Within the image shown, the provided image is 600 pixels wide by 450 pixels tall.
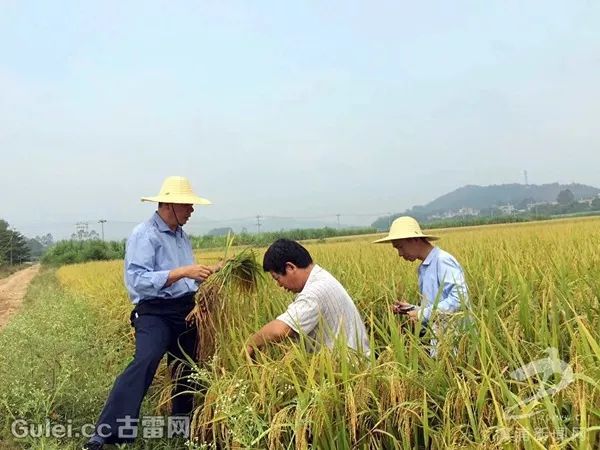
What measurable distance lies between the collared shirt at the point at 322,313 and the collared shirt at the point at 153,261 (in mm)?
878

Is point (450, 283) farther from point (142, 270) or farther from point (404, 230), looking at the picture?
point (142, 270)

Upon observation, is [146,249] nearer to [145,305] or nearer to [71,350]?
[145,305]

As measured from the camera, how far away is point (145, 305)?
3139 mm

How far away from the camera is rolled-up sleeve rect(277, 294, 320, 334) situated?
8.30 ft

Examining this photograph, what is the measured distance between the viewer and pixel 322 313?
2619 millimetres

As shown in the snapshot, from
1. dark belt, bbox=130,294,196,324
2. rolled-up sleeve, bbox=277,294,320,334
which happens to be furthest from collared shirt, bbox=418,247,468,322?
dark belt, bbox=130,294,196,324

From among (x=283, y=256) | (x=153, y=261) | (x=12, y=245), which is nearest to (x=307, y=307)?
(x=283, y=256)

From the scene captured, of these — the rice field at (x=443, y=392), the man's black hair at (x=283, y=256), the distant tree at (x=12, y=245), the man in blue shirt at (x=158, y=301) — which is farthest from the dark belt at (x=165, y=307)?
the distant tree at (x=12, y=245)

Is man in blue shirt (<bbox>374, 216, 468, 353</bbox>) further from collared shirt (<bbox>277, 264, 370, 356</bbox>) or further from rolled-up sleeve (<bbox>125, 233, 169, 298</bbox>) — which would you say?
rolled-up sleeve (<bbox>125, 233, 169, 298</bbox>)

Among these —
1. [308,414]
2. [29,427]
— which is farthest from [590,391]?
[29,427]

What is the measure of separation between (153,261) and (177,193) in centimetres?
43

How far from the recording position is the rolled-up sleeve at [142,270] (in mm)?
3016

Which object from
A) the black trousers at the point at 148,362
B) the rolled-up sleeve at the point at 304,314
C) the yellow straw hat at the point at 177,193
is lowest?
the black trousers at the point at 148,362

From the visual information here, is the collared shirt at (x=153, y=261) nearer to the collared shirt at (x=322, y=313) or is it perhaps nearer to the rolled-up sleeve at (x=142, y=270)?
the rolled-up sleeve at (x=142, y=270)
